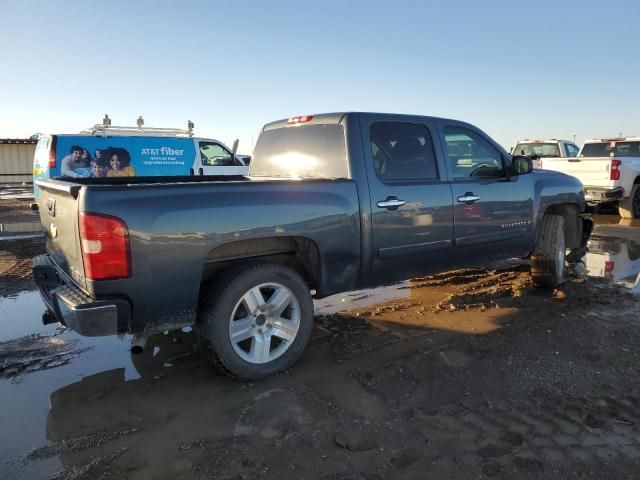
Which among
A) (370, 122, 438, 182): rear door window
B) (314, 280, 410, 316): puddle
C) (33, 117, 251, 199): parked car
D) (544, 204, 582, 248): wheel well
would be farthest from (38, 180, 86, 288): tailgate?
(33, 117, 251, 199): parked car

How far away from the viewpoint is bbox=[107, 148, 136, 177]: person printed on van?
42.8ft

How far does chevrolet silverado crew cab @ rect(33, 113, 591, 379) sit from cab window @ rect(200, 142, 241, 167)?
9521 mm

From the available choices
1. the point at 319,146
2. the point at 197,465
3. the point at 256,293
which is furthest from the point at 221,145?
the point at 197,465

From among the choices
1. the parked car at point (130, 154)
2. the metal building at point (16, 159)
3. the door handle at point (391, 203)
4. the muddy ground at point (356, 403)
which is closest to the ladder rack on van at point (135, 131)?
the parked car at point (130, 154)

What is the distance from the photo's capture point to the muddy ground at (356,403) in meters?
2.68

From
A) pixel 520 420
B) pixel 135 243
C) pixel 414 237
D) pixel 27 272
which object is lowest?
pixel 520 420

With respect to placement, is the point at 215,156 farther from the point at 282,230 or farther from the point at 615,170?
the point at 282,230

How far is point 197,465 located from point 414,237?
2550 millimetres

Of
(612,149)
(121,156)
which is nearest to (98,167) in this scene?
(121,156)

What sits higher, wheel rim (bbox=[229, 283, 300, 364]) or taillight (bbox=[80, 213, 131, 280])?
taillight (bbox=[80, 213, 131, 280])

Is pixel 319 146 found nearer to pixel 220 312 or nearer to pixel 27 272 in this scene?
pixel 220 312

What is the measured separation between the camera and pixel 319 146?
4.38 meters

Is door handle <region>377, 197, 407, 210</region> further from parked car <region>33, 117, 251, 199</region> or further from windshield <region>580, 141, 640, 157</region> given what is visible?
windshield <region>580, 141, 640, 157</region>

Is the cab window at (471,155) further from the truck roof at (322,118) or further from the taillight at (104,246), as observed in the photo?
the taillight at (104,246)
